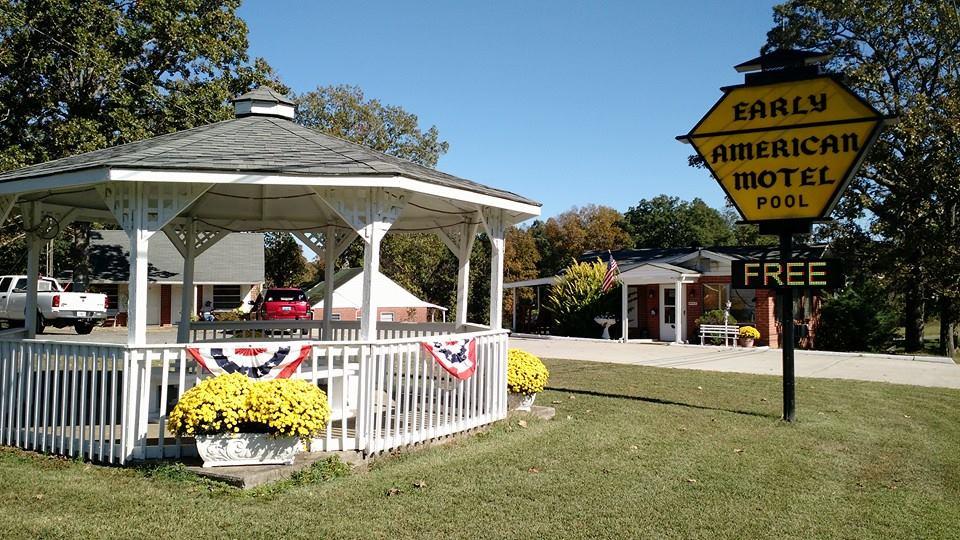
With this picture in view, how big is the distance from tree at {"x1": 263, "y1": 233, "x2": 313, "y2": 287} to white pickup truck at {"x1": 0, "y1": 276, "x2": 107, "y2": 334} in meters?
17.6

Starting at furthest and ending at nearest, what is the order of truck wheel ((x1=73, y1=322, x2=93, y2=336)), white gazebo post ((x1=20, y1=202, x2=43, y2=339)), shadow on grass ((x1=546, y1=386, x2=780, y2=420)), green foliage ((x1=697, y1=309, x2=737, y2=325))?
1. truck wheel ((x1=73, y1=322, x2=93, y2=336))
2. green foliage ((x1=697, y1=309, x2=737, y2=325))
3. shadow on grass ((x1=546, y1=386, x2=780, y2=420))
4. white gazebo post ((x1=20, y1=202, x2=43, y2=339))

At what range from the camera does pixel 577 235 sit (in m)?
54.7

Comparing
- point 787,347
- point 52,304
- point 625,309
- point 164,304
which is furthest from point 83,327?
point 787,347

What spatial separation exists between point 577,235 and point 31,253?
46.8m

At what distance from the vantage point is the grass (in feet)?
18.1

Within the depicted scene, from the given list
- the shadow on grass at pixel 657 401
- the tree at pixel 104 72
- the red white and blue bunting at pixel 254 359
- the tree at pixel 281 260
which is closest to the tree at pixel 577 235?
the tree at pixel 281 260

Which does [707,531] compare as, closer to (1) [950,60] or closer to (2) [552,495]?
(2) [552,495]

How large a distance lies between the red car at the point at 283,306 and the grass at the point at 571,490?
22.2 m

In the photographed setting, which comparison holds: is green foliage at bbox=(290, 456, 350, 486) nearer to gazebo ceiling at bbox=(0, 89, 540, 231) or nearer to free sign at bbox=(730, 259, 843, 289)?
gazebo ceiling at bbox=(0, 89, 540, 231)

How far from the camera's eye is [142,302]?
7.46 meters

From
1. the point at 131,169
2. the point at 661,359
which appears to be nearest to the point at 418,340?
the point at 131,169

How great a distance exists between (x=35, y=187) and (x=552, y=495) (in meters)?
6.19

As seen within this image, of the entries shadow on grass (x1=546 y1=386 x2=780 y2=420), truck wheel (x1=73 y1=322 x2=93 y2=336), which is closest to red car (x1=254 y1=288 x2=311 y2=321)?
truck wheel (x1=73 y1=322 x2=93 y2=336)

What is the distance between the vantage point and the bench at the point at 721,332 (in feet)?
84.9
